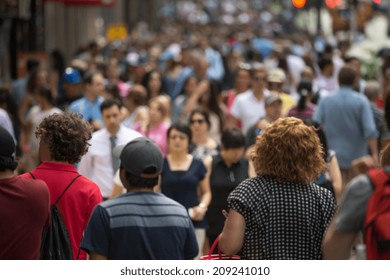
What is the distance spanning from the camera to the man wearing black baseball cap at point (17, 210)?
598 cm

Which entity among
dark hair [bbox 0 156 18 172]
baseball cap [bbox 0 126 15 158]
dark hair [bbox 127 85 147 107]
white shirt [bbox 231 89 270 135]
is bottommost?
white shirt [bbox 231 89 270 135]

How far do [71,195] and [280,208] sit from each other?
1335 mm

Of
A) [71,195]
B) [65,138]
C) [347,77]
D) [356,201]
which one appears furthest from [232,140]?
[356,201]

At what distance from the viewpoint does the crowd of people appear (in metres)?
6.14

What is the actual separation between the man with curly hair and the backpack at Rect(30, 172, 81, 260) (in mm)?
256

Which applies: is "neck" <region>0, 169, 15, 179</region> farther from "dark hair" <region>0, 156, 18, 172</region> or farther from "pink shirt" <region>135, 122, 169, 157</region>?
"pink shirt" <region>135, 122, 169, 157</region>

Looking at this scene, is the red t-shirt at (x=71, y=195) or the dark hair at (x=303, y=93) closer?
the red t-shirt at (x=71, y=195)

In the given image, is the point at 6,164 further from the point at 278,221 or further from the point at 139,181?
the point at 278,221

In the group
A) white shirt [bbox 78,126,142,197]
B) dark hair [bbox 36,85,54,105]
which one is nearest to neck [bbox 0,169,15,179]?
white shirt [bbox 78,126,142,197]

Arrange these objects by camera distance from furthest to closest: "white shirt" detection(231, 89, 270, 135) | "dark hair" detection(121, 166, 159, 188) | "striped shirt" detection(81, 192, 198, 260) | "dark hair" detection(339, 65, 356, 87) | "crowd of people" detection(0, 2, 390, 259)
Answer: "white shirt" detection(231, 89, 270, 135) → "dark hair" detection(339, 65, 356, 87) → "dark hair" detection(121, 166, 159, 188) → "striped shirt" detection(81, 192, 198, 260) → "crowd of people" detection(0, 2, 390, 259)

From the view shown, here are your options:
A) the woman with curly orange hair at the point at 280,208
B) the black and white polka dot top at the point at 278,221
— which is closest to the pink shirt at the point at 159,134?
the woman with curly orange hair at the point at 280,208

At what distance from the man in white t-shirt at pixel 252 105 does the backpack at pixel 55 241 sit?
811 centimetres

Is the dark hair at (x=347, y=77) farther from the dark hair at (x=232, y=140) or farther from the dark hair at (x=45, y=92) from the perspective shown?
the dark hair at (x=45, y=92)

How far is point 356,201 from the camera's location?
195 inches
